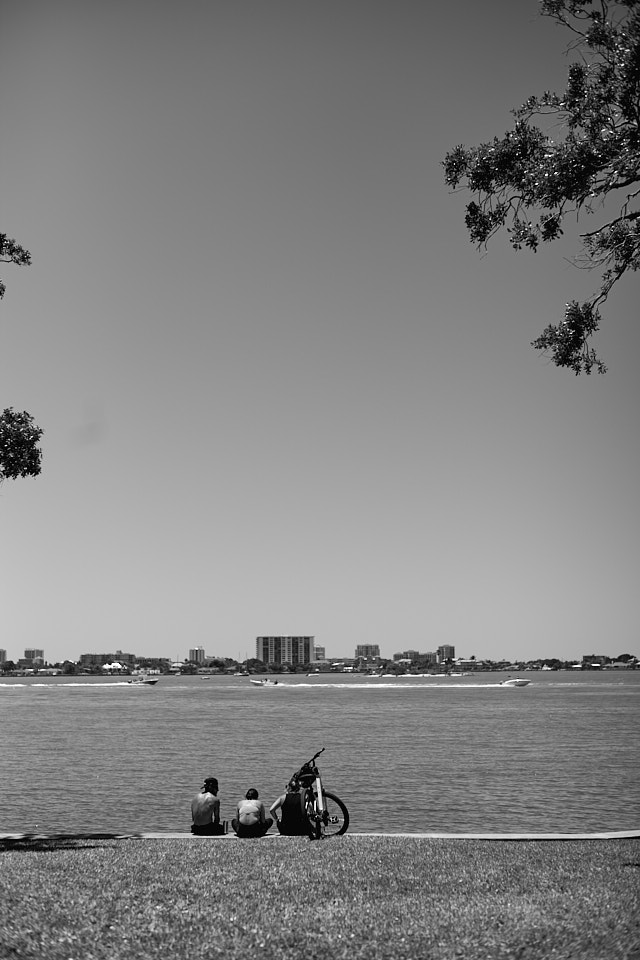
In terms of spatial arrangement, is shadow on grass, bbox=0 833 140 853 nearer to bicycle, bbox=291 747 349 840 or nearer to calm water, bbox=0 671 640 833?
bicycle, bbox=291 747 349 840

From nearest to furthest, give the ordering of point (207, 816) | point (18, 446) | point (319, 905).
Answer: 1. point (319, 905)
2. point (18, 446)
3. point (207, 816)

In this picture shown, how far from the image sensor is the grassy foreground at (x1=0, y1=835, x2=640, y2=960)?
28.5 ft

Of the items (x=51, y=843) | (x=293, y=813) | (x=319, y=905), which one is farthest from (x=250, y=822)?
(x=319, y=905)

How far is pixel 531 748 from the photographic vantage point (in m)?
54.0

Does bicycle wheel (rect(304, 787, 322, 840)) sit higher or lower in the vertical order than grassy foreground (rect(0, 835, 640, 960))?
lower

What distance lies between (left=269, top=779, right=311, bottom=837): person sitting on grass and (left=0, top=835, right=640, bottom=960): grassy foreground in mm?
3620

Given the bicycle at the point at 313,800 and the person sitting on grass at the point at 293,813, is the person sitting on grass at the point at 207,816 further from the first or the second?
the bicycle at the point at 313,800

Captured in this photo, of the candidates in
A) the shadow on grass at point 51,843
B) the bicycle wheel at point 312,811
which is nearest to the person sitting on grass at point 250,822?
the bicycle wheel at point 312,811

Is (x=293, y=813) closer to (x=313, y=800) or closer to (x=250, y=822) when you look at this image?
(x=313, y=800)

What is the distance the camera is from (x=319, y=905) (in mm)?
10234

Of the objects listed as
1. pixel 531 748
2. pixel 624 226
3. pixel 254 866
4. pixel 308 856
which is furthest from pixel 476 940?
pixel 531 748

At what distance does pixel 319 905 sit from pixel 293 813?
8.41m

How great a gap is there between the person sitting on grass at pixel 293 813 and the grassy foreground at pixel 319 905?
3.62 meters

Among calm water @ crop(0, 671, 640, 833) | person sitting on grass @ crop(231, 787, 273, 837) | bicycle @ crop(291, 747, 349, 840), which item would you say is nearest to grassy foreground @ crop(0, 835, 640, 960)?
bicycle @ crop(291, 747, 349, 840)
